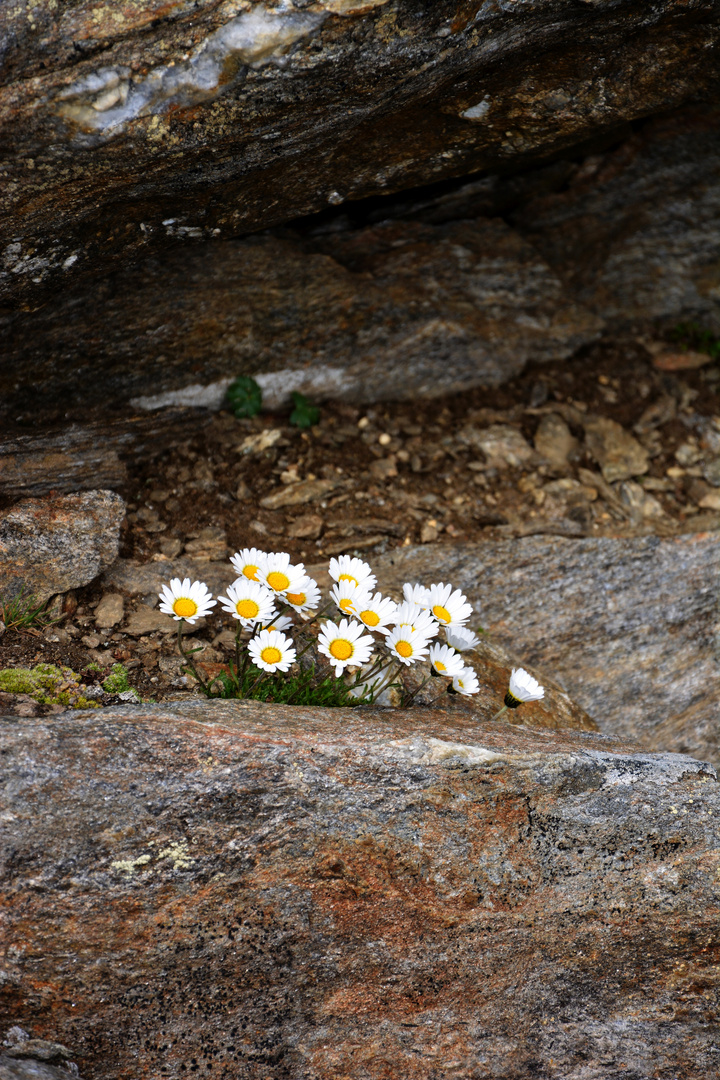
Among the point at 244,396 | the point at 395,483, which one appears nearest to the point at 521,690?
the point at 395,483

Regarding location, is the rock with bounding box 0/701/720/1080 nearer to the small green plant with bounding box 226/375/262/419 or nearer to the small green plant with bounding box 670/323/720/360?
the small green plant with bounding box 226/375/262/419

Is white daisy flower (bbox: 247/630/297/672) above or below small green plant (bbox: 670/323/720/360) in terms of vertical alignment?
above

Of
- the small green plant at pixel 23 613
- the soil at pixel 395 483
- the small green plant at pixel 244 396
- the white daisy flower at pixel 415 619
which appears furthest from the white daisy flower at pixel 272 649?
the small green plant at pixel 244 396

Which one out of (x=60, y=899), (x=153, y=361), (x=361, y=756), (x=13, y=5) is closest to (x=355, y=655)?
(x=361, y=756)

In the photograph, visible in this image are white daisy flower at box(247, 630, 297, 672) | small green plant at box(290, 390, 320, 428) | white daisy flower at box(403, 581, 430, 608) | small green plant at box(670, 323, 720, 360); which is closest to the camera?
white daisy flower at box(247, 630, 297, 672)

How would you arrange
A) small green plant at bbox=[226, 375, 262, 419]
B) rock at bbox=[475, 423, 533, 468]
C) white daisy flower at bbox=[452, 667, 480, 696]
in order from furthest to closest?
rock at bbox=[475, 423, 533, 468] < small green plant at bbox=[226, 375, 262, 419] < white daisy flower at bbox=[452, 667, 480, 696]

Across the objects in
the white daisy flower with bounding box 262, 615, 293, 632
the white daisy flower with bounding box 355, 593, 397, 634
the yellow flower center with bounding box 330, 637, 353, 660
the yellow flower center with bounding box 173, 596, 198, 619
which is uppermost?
the yellow flower center with bounding box 173, 596, 198, 619

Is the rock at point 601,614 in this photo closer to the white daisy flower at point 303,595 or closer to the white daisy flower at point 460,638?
the white daisy flower at point 460,638

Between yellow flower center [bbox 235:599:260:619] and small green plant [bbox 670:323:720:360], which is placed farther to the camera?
small green plant [bbox 670:323:720:360]

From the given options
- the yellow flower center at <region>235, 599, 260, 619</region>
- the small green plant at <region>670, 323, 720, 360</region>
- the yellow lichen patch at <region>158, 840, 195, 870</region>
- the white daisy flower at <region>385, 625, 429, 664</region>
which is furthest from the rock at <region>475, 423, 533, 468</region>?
the yellow lichen patch at <region>158, 840, 195, 870</region>
